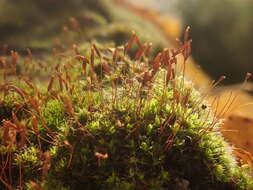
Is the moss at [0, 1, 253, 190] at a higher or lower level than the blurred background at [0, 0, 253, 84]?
lower

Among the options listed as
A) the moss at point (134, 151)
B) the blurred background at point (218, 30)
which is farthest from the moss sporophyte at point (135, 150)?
the blurred background at point (218, 30)

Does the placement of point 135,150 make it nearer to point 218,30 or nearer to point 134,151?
point 134,151

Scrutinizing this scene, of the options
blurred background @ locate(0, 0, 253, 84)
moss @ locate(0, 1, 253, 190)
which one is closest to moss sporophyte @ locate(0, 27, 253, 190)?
moss @ locate(0, 1, 253, 190)

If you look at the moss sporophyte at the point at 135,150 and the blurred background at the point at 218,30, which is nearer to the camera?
the moss sporophyte at the point at 135,150

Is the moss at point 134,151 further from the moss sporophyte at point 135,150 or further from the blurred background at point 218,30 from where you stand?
the blurred background at point 218,30

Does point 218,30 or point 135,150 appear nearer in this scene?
point 135,150

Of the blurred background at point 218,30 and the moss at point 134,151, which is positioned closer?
the moss at point 134,151

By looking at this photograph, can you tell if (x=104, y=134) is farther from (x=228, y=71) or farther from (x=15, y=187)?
(x=228, y=71)

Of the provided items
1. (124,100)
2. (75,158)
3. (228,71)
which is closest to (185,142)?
(124,100)

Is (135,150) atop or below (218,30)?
below

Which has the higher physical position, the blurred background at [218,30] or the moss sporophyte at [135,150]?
the blurred background at [218,30]

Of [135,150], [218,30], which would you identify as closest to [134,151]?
[135,150]

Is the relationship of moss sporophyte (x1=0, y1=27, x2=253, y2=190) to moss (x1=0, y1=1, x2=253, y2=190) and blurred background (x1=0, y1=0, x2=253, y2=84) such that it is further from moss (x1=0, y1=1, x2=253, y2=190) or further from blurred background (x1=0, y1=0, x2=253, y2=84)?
blurred background (x1=0, y1=0, x2=253, y2=84)
